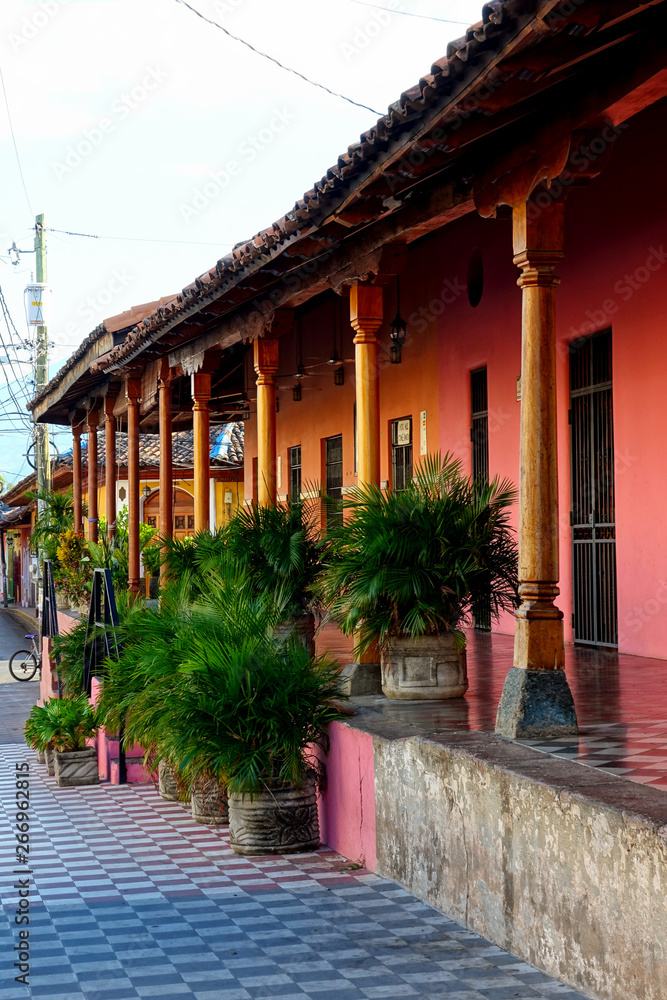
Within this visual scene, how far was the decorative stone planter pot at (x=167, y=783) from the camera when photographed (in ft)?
29.6

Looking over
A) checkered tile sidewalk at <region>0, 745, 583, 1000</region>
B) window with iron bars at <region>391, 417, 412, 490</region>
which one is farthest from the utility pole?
checkered tile sidewalk at <region>0, 745, 583, 1000</region>

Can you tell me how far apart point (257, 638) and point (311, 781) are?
85 centimetres

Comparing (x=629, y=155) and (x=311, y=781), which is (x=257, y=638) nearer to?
(x=311, y=781)

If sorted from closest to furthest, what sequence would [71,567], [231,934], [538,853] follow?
[538,853], [231,934], [71,567]

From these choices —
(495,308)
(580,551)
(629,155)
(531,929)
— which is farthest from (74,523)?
(531,929)

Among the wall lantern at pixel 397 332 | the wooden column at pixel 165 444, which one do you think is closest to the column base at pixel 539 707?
the wall lantern at pixel 397 332

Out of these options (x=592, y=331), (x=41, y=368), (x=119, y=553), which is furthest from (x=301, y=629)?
(x=41, y=368)

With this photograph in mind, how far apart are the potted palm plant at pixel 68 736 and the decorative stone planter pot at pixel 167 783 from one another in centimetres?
150

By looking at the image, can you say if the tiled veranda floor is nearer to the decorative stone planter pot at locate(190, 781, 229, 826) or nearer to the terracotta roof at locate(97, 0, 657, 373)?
the decorative stone planter pot at locate(190, 781, 229, 826)

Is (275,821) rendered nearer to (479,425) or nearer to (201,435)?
(479,425)

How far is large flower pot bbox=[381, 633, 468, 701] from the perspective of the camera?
670 centimetres

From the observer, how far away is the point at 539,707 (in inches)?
211

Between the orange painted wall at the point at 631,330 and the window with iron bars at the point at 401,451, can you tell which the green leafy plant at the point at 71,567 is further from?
the orange painted wall at the point at 631,330

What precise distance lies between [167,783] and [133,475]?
6.35 meters
